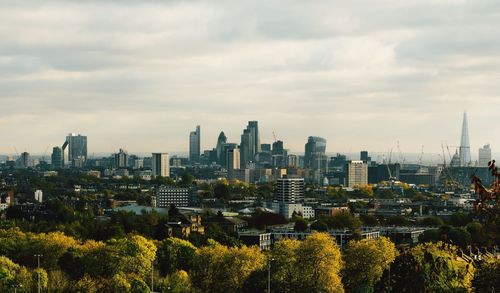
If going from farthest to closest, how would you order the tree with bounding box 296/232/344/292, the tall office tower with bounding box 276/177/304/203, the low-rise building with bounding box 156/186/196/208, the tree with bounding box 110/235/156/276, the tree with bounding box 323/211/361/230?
1. the low-rise building with bounding box 156/186/196/208
2. the tall office tower with bounding box 276/177/304/203
3. the tree with bounding box 323/211/361/230
4. the tree with bounding box 110/235/156/276
5. the tree with bounding box 296/232/344/292

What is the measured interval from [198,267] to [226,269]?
2.76 metres

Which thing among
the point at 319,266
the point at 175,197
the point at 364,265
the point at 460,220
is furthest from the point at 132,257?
the point at 175,197

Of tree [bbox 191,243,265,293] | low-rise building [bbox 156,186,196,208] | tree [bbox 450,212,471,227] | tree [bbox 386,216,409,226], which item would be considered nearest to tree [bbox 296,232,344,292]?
tree [bbox 191,243,265,293]

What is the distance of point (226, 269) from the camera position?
4744 cm

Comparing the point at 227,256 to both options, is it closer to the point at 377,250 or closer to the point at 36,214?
the point at 377,250

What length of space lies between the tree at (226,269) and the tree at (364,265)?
16.0ft

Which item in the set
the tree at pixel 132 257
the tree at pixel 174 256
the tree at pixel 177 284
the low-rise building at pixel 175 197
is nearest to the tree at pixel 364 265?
the tree at pixel 177 284

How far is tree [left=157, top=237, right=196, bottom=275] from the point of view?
5550 cm

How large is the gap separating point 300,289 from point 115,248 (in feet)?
42.8

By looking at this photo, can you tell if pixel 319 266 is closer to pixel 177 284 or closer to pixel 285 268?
pixel 285 268

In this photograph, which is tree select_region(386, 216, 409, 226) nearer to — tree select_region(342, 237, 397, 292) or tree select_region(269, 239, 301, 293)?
tree select_region(342, 237, 397, 292)

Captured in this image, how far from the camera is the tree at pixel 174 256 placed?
182ft

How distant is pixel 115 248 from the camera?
52719 millimetres

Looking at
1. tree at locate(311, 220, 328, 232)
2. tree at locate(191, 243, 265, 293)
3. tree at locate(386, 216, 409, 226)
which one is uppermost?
tree at locate(191, 243, 265, 293)
